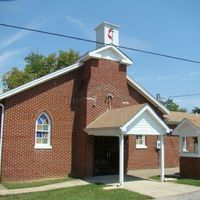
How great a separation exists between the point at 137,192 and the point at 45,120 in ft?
25.1

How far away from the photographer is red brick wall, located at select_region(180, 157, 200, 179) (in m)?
19.8

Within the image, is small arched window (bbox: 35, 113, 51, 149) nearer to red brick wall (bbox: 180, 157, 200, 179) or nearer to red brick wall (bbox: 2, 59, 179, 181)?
red brick wall (bbox: 2, 59, 179, 181)

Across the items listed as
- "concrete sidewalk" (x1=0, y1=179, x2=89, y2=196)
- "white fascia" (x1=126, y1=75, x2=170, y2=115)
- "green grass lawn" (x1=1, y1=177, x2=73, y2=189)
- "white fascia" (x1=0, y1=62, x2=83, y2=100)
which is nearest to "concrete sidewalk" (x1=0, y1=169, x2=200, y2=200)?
"concrete sidewalk" (x1=0, y1=179, x2=89, y2=196)

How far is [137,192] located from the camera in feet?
50.6

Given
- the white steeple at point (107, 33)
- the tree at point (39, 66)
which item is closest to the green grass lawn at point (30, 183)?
the white steeple at point (107, 33)

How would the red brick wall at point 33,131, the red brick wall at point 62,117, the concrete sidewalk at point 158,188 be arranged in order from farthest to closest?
the red brick wall at point 62,117
the red brick wall at point 33,131
the concrete sidewalk at point 158,188

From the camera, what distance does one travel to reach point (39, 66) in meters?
51.9

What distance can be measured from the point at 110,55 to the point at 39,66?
101 ft

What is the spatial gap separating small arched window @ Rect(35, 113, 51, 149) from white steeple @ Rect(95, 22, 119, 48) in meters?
6.13

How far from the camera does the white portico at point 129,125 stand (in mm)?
17719

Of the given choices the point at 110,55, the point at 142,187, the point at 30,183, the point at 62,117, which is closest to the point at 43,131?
the point at 62,117

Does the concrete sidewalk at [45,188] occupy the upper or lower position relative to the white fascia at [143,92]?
lower

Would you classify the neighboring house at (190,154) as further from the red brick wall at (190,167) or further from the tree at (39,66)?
the tree at (39,66)

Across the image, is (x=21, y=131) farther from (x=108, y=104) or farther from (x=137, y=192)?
(x=137, y=192)
